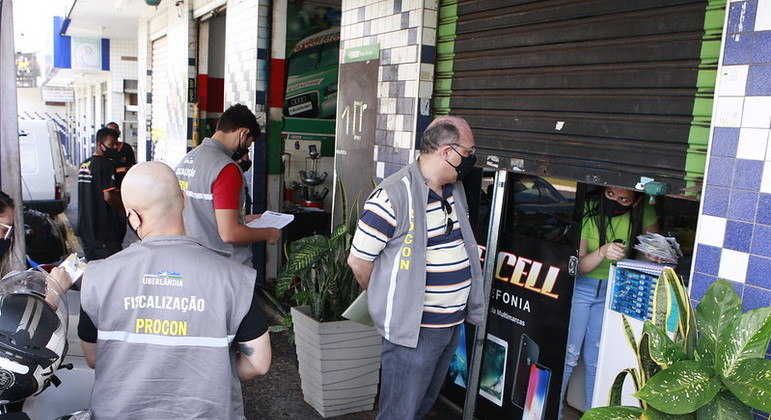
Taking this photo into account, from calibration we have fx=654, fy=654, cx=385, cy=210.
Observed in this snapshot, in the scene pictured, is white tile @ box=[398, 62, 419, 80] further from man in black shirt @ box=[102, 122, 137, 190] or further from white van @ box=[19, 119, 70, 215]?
white van @ box=[19, 119, 70, 215]

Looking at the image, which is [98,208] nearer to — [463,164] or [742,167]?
[463,164]

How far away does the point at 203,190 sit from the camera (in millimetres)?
4012

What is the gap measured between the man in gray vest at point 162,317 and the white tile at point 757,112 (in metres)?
1.92

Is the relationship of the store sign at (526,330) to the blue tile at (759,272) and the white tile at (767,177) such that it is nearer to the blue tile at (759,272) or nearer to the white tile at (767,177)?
the blue tile at (759,272)

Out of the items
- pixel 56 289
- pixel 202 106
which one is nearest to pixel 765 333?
pixel 56 289

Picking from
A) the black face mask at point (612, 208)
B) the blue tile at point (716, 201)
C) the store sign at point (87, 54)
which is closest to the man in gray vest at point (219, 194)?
the black face mask at point (612, 208)

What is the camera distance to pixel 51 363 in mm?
2094

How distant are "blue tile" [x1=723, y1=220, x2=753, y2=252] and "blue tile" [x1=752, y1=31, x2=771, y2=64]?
61 cm

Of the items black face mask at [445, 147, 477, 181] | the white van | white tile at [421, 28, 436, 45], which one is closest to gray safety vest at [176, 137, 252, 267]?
white tile at [421, 28, 436, 45]

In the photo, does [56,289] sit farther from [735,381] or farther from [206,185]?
[735,381]

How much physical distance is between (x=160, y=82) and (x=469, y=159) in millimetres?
9321

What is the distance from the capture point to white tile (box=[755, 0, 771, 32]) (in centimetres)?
238

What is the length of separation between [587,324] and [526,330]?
347mm

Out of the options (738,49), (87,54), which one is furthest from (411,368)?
(87,54)
